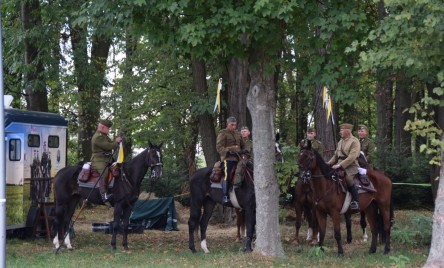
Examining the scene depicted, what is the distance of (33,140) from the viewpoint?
17.9 m

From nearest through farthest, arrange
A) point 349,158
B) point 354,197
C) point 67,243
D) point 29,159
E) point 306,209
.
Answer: point 349,158, point 354,197, point 67,243, point 29,159, point 306,209

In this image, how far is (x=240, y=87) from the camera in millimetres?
21156

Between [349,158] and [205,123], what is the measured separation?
7.42 metres

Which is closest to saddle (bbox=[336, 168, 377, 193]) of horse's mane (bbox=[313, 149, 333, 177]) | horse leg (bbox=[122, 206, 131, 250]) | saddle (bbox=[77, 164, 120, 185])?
horse's mane (bbox=[313, 149, 333, 177])

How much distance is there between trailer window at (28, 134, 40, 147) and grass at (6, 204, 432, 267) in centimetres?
226

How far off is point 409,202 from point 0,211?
2060 cm

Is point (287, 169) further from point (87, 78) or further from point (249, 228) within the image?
point (87, 78)

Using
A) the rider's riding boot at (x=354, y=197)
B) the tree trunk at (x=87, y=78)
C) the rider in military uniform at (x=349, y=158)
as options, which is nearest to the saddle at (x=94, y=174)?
the rider in military uniform at (x=349, y=158)

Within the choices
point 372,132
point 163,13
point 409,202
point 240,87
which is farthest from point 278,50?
point 372,132

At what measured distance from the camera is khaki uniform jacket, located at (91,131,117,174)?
1650 centimetres

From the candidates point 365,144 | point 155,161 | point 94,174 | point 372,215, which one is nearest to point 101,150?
point 94,174

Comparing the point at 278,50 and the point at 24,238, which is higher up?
the point at 278,50

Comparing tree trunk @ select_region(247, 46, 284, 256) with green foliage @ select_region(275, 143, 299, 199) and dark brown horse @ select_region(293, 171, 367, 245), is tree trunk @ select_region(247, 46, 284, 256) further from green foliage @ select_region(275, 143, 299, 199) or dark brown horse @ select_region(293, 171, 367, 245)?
dark brown horse @ select_region(293, 171, 367, 245)

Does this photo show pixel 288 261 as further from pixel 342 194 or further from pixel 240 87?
pixel 240 87
